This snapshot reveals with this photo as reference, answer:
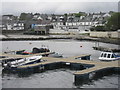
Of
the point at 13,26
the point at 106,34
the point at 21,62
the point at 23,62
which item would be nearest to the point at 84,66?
the point at 23,62

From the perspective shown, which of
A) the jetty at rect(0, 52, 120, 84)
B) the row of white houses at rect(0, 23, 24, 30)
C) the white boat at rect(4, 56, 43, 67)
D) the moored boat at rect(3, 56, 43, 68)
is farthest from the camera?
the row of white houses at rect(0, 23, 24, 30)

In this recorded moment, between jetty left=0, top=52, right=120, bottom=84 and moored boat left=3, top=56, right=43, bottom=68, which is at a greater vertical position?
moored boat left=3, top=56, right=43, bottom=68

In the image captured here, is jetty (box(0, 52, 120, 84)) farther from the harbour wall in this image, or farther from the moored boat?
the harbour wall

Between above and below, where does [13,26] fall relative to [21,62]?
above

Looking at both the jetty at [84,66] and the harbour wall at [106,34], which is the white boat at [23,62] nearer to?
the jetty at [84,66]

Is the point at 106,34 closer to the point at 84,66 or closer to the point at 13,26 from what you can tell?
the point at 84,66

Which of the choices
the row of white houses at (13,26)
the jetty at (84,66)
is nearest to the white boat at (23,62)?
the jetty at (84,66)

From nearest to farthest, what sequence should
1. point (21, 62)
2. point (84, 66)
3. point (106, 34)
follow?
point (84, 66)
point (21, 62)
point (106, 34)

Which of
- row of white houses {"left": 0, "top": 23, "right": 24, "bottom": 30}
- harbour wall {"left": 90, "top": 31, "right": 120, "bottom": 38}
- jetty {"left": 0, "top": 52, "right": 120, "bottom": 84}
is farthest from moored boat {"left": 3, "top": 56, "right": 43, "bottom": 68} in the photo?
row of white houses {"left": 0, "top": 23, "right": 24, "bottom": 30}

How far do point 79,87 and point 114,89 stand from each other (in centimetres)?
322

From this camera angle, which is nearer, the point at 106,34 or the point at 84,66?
the point at 84,66

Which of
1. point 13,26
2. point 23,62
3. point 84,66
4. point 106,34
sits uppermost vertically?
point 13,26

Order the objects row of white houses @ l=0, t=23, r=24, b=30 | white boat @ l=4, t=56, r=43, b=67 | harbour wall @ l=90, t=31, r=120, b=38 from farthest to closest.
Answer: row of white houses @ l=0, t=23, r=24, b=30 → harbour wall @ l=90, t=31, r=120, b=38 → white boat @ l=4, t=56, r=43, b=67

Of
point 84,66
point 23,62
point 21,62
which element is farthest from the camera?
point 23,62
